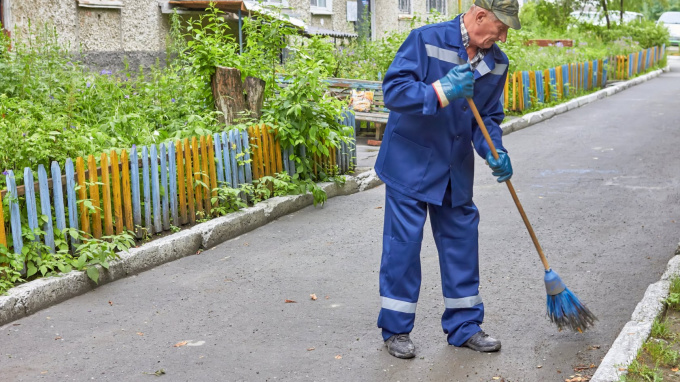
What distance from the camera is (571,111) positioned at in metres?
15.8

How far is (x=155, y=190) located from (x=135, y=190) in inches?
8.5

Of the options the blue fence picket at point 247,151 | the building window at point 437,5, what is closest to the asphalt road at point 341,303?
the blue fence picket at point 247,151

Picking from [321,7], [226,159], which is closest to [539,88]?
[321,7]

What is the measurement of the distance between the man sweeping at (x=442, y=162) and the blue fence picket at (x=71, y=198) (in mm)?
2450

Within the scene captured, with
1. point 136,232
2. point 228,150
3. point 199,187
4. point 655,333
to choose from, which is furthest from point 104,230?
point 655,333

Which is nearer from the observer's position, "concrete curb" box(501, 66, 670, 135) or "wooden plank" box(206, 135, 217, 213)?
"wooden plank" box(206, 135, 217, 213)

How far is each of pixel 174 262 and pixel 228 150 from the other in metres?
1.42

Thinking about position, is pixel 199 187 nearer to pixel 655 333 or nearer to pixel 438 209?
pixel 438 209

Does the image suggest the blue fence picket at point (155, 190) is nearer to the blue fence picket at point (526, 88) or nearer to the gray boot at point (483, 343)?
the gray boot at point (483, 343)

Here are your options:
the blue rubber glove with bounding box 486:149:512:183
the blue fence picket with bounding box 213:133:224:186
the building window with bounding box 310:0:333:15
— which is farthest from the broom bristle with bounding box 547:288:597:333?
the building window with bounding box 310:0:333:15

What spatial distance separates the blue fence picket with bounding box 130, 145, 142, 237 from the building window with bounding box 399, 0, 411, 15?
62.1 feet

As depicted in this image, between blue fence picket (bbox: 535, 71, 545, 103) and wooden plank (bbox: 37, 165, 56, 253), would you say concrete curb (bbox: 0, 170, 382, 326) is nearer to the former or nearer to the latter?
wooden plank (bbox: 37, 165, 56, 253)

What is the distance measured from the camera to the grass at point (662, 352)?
3699mm

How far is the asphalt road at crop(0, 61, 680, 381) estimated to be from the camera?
4184mm
